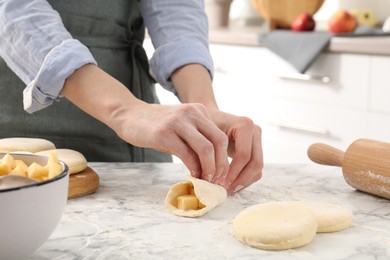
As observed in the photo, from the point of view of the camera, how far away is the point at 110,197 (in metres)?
0.96

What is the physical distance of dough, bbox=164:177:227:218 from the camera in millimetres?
Answer: 867

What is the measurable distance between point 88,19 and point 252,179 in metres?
0.52

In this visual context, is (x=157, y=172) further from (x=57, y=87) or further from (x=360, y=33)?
(x=360, y=33)

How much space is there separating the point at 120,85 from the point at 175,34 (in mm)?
293

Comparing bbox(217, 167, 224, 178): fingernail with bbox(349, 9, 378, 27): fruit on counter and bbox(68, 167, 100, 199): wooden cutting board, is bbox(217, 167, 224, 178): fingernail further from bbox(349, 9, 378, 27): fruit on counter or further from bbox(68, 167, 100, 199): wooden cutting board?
bbox(349, 9, 378, 27): fruit on counter

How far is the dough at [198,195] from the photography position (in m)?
0.87

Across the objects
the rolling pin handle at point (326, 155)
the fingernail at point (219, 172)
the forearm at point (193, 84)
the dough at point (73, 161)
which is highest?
the forearm at point (193, 84)

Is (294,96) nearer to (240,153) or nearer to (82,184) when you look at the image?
(240,153)

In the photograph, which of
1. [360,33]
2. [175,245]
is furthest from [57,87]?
[360,33]

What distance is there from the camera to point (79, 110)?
1.32 m

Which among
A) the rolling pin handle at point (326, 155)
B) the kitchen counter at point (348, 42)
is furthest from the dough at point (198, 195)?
the kitchen counter at point (348, 42)

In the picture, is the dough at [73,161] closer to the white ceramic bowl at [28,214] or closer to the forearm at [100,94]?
the forearm at [100,94]

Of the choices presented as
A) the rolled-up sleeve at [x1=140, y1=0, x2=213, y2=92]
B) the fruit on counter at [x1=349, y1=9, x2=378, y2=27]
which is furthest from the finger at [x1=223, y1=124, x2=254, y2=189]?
the fruit on counter at [x1=349, y1=9, x2=378, y2=27]

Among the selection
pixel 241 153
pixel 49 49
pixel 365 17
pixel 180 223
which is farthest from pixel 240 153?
pixel 365 17
